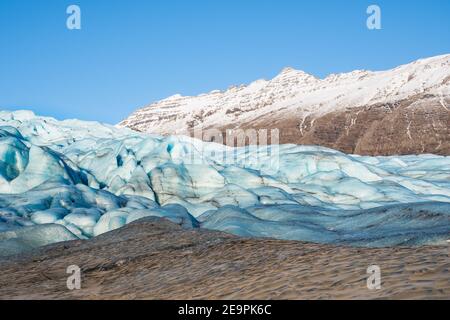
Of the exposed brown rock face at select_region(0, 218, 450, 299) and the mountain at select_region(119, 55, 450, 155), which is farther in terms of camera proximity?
the mountain at select_region(119, 55, 450, 155)

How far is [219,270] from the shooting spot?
339 inches

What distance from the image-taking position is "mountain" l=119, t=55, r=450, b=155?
98.9 m

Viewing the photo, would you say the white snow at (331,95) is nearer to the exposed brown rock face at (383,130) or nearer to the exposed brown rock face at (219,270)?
the exposed brown rock face at (383,130)

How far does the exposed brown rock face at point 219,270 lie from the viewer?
633 cm

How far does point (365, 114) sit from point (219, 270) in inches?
4278

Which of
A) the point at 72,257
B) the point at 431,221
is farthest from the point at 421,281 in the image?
the point at 431,221

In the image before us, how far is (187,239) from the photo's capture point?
1215 centimetres

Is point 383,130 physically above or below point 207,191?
above

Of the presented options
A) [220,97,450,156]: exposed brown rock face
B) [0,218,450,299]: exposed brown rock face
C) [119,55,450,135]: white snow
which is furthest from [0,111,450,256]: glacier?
[119,55,450,135]: white snow

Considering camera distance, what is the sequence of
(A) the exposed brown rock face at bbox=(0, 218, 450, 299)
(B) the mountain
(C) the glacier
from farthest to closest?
(B) the mountain
(C) the glacier
(A) the exposed brown rock face at bbox=(0, 218, 450, 299)

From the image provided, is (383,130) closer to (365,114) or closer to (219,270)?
(365,114)

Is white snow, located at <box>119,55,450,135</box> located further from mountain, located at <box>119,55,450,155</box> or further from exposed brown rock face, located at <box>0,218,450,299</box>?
exposed brown rock face, located at <box>0,218,450,299</box>

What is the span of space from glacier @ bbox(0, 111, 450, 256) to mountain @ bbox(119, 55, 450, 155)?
178 feet

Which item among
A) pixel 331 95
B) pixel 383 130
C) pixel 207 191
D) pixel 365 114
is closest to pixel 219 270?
pixel 207 191
